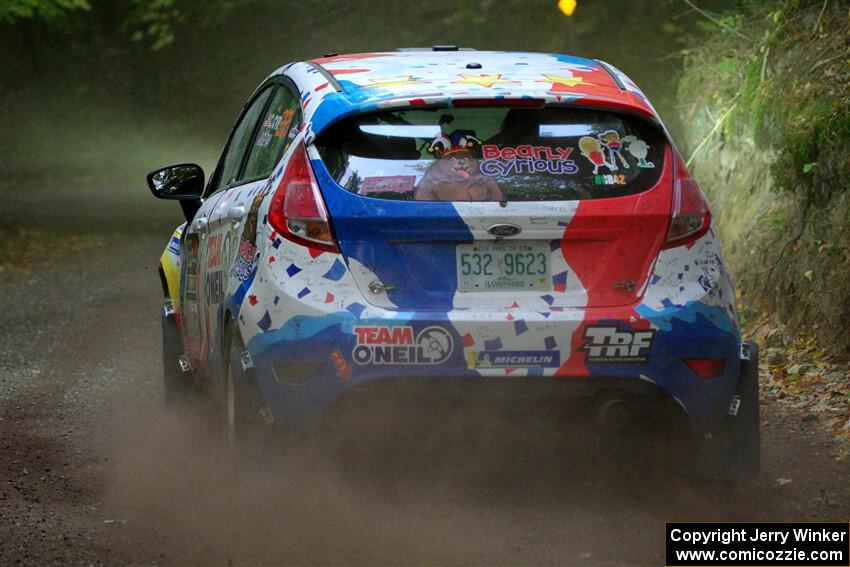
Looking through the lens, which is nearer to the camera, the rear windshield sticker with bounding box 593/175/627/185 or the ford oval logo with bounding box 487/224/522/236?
the ford oval logo with bounding box 487/224/522/236

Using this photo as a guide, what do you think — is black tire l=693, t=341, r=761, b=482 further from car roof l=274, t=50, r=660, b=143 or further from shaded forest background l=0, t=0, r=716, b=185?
shaded forest background l=0, t=0, r=716, b=185

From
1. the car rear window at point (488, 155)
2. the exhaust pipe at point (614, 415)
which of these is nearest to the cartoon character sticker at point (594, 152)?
the car rear window at point (488, 155)

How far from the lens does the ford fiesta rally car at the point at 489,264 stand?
5.58m

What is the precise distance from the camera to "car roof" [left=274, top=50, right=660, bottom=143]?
5.85m

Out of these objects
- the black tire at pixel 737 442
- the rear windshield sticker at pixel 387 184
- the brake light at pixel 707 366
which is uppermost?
the rear windshield sticker at pixel 387 184

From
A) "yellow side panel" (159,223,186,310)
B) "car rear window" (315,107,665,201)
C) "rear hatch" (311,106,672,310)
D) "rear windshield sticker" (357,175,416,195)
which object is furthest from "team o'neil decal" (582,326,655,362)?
"yellow side panel" (159,223,186,310)

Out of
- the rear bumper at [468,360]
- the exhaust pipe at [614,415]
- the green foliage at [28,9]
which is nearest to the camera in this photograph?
the rear bumper at [468,360]

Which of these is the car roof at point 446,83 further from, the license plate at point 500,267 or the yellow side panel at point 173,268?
the yellow side panel at point 173,268

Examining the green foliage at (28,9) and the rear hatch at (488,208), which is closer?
the rear hatch at (488,208)

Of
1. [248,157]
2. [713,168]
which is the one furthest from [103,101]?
[248,157]

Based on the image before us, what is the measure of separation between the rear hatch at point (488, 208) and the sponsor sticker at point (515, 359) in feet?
0.56

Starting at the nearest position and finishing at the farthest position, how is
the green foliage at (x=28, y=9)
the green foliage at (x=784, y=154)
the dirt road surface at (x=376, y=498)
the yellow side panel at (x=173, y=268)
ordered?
the dirt road surface at (x=376, y=498), the yellow side panel at (x=173, y=268), the green foliage at (x=784, y=154), the green foliage at (x=28, y=9)

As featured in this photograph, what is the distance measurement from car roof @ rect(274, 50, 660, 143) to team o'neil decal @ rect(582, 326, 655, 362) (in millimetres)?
878

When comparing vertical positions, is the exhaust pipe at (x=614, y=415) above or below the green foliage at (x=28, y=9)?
above
